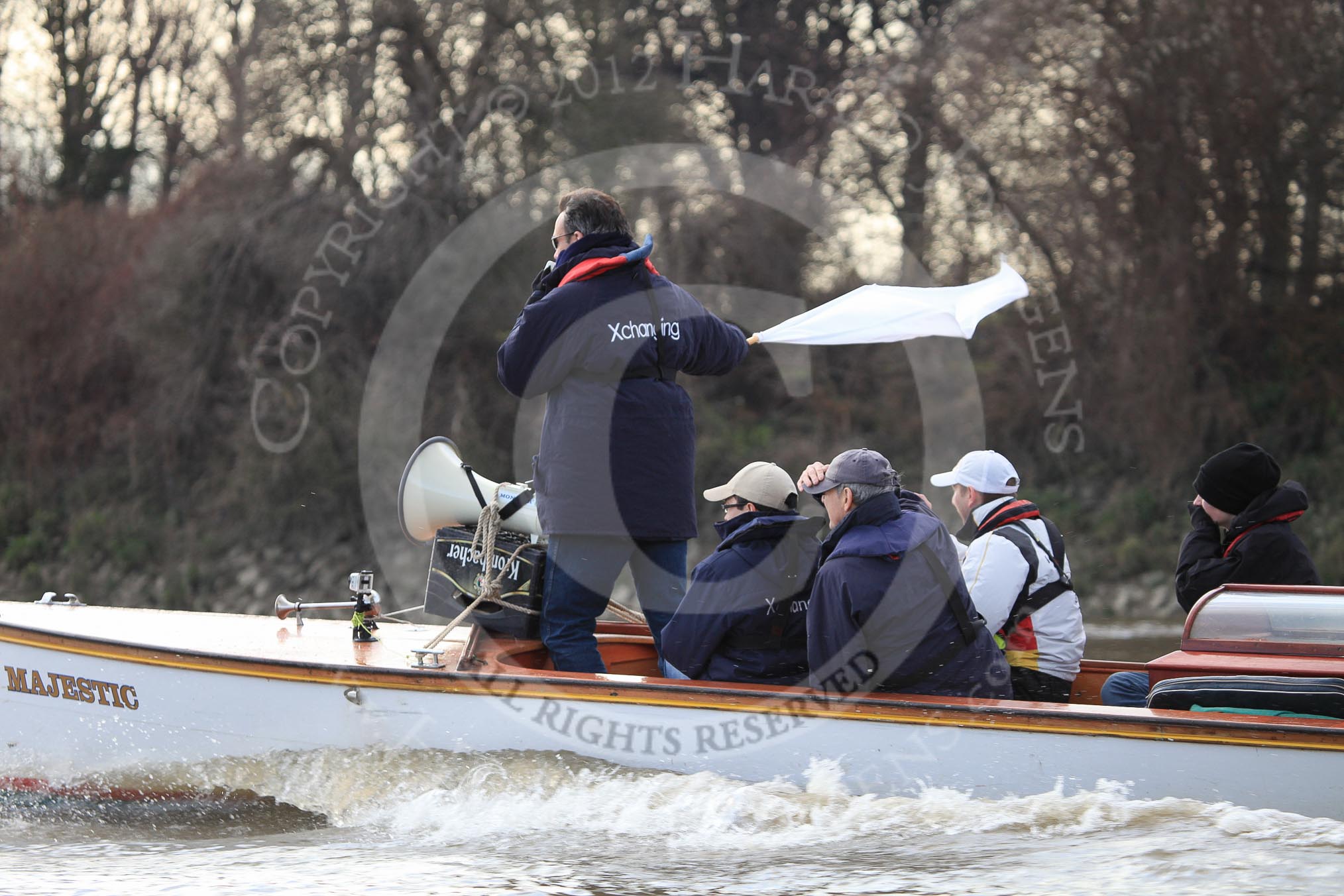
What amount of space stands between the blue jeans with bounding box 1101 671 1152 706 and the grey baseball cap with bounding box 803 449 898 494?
1.03m

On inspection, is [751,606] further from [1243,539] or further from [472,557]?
[1243,539]

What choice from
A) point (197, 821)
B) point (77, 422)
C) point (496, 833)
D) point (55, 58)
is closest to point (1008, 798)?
point (496, 833)

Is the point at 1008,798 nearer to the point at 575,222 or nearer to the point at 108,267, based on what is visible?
the point at 575,222

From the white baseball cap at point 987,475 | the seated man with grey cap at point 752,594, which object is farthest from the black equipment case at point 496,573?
the white baseball cap at point 987,475

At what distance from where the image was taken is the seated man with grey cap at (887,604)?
353cm

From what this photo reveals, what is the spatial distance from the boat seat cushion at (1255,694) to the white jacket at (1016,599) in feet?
1.47

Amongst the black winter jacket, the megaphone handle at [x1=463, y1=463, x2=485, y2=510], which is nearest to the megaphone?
the megaphone handle at [x1=463, y1=463, x2=485, y2=510]

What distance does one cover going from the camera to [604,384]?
4.02 m

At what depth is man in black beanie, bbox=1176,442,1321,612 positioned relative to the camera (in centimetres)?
405

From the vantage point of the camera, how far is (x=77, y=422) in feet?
41.6

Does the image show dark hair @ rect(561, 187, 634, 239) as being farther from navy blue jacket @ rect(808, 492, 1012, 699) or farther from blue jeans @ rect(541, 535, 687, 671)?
navy blue jacket @ rect(808, 492, 1012, 699)

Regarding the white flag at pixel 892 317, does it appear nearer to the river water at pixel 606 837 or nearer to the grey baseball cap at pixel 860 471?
the grey baseball cap at pixel 860 471

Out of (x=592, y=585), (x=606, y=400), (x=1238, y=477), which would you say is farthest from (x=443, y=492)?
(x=1238, y=477)

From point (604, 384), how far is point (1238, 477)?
6.30 feet
